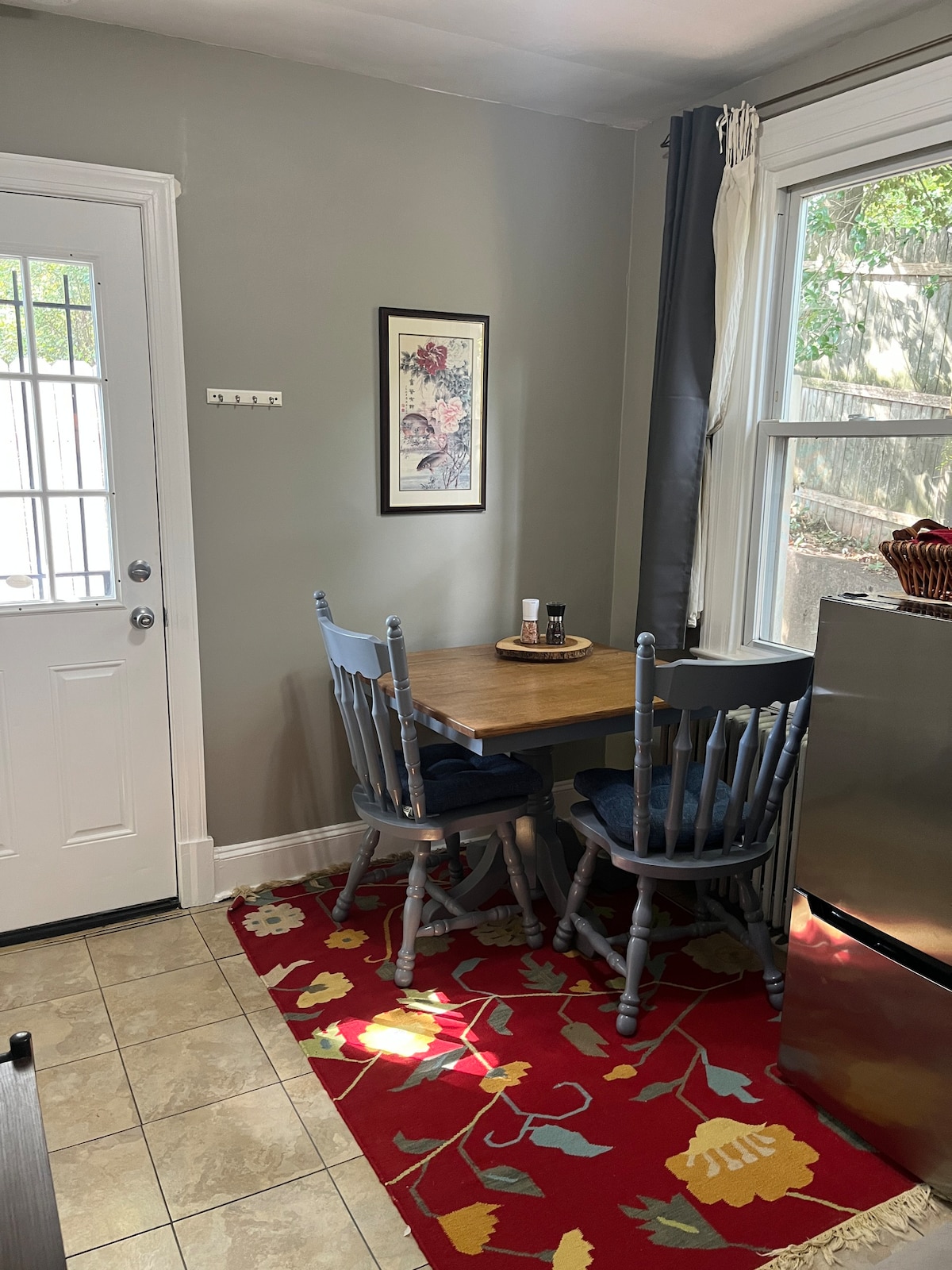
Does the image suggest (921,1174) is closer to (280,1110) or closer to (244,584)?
(280,1110)

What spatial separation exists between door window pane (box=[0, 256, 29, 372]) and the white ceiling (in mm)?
624

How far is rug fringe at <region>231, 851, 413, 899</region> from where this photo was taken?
296cm

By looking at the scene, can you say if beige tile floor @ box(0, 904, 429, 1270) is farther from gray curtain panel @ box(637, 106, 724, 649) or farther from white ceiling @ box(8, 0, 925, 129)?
white ceiling @ box(8, 0, 925, 129)

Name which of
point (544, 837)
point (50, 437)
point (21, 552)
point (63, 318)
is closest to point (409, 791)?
point (544, 837)

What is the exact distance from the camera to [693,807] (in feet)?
7.86

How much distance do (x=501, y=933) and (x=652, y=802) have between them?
66 centimetres

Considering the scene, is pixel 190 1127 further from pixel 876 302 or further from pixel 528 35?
pixel 528 35

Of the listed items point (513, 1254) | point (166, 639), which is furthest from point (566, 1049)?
point (166, 639)

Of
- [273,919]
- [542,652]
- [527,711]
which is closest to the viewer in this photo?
[527,711]

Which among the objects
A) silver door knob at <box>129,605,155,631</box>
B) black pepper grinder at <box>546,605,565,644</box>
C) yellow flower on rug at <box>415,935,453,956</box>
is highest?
silver door knob at <box>129,605,155,631</box>

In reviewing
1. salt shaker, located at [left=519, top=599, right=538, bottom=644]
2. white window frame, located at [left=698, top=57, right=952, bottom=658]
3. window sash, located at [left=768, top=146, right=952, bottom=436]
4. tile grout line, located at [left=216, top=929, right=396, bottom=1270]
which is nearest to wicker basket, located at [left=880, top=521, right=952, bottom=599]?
white window frame, located at [left=698, top=57, right=952, bottom=658]

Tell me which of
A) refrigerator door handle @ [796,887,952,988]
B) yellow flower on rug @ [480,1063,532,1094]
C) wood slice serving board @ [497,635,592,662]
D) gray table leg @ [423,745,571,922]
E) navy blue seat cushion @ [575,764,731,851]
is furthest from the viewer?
wood slice serving board @ [497,635,592,662]

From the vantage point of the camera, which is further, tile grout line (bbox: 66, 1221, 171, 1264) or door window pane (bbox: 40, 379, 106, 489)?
door window pane (bbox: 40, 379, 106, 489)

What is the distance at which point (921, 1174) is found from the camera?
1780 mm
